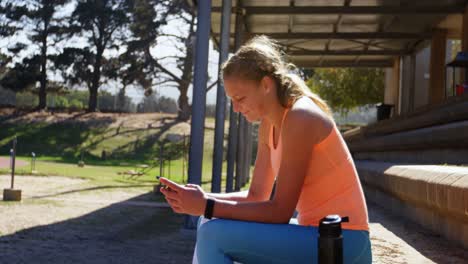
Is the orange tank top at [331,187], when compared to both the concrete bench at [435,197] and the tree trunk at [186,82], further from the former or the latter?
the tree trunk at [186,82]

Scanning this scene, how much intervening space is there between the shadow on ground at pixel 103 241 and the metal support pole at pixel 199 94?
72 cm

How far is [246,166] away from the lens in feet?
64.0

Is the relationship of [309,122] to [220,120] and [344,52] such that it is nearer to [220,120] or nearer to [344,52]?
[220,120]

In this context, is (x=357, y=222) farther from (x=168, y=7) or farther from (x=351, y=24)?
(x=168, y=7)

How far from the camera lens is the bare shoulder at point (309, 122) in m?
2.54

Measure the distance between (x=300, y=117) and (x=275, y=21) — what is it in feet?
44.6

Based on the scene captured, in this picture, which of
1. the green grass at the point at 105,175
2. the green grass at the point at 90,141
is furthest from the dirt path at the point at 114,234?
the green grass at the point at 90,141

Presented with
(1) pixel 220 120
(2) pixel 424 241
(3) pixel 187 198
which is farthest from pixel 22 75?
(3) pixel 187 198

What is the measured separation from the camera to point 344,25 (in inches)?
658

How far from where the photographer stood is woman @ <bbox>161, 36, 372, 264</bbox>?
2469 mm

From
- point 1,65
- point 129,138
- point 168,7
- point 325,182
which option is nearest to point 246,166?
point 325,182

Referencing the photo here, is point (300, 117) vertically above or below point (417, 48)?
below

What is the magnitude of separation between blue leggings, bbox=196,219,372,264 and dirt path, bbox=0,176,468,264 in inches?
50.2

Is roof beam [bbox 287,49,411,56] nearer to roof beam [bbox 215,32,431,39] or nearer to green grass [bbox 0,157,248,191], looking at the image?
roof beam [bbox 215,32,431,39]
